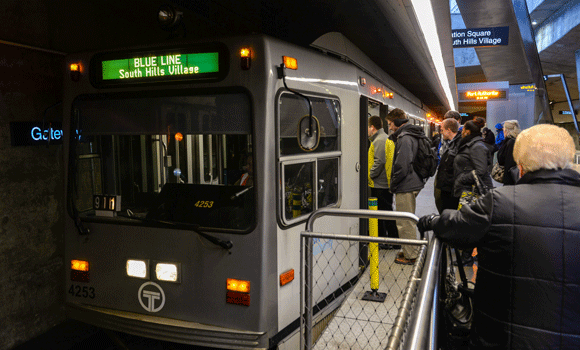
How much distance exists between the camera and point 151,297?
3367 millimetres

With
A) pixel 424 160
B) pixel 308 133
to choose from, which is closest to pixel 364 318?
pixel 308 133

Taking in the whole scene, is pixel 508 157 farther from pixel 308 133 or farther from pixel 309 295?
pixel 309 295

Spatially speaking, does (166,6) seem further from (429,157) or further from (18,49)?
(429,157)

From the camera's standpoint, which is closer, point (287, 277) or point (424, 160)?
point (287, 277)

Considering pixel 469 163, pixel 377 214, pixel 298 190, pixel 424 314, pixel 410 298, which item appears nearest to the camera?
pixel 424 314

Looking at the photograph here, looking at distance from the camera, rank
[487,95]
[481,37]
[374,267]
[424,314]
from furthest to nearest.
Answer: [487,95]
[481,37]
[374,267]
[424,314]

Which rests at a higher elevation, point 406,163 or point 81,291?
point 406,163

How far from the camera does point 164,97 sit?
10.8 feet

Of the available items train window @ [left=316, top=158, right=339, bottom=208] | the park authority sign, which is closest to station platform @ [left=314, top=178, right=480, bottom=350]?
train window @ [left=316, top=158, right=339, bottom=208]

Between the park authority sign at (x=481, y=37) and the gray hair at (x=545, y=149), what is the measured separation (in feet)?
32.0

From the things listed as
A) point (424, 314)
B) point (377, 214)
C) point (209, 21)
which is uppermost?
point (209, 21)

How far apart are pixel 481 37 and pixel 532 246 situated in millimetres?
10587

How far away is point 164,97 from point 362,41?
4.80 m

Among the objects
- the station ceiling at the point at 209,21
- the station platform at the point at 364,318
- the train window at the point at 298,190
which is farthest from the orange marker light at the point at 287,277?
the station ceiling at the point at 209,21
